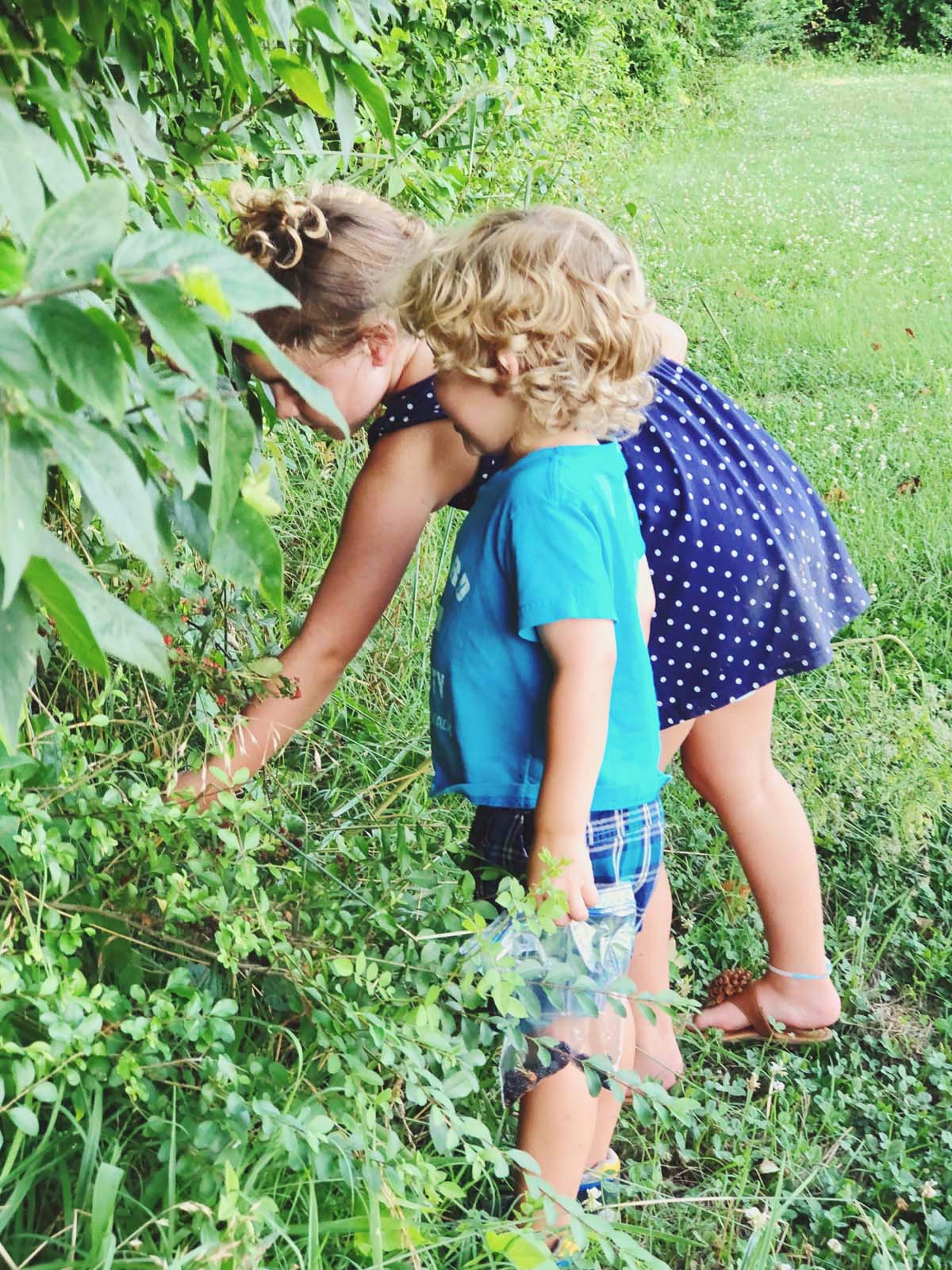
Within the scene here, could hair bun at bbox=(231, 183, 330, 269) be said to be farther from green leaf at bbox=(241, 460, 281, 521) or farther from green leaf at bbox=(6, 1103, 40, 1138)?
green leaf at bbox=(6, 1103, 40, 1138)

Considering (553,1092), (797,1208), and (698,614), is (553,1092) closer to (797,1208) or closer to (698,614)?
(797,1208)

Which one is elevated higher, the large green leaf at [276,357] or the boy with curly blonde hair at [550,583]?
the large green leaf at [276,357]

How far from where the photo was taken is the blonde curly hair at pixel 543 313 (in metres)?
1.63

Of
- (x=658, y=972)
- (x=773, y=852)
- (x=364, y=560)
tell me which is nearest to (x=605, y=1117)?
(x=658, y=972)

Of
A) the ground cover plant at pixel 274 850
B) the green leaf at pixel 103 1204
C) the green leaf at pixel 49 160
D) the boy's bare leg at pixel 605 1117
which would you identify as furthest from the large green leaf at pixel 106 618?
the boy's bare leg at pixel 605 1117

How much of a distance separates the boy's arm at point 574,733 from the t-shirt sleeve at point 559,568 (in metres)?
0.02

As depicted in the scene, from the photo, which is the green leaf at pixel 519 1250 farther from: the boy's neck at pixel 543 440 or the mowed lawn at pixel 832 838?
the boy's neck at pixel 543 440

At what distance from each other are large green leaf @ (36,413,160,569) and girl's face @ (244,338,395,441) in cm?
116

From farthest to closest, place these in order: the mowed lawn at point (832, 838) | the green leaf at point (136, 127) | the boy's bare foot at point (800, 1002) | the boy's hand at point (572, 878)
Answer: the boy's bare foot at point (800, 1002) → the mowed lawn at point (832, 838) → the boy's hand at point (572, 878) → the green leaf at point (136, 127)

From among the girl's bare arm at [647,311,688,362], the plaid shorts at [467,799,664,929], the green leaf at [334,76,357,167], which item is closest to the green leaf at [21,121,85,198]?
the green leaf at [334,76,357,167]

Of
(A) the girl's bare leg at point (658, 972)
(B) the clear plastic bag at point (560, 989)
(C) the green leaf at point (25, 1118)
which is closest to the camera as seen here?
(C) the green leaf at point (25, 1118)

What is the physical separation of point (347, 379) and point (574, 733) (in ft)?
2.19

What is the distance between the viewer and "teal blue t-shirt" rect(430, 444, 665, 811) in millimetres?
1584

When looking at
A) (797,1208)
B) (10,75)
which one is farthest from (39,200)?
(797,1208)
